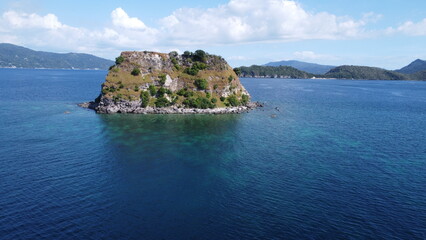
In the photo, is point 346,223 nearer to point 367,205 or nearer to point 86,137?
point 367,205

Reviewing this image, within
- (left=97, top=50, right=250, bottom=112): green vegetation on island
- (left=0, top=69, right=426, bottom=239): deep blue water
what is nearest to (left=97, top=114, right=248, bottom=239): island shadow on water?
(left=0, top=69, right=426, bottom=239): deep blue water

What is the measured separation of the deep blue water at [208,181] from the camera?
42469 millimetres

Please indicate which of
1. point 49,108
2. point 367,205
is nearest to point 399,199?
point 367,205

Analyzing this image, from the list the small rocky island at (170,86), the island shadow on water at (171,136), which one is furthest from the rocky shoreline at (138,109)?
the island shadow on water at (171,136)

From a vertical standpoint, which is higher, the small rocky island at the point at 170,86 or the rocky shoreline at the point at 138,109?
the small rocky island at the point at 170,86

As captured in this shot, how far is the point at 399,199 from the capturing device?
2052 inches

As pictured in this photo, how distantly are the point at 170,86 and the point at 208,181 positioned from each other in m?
88.9

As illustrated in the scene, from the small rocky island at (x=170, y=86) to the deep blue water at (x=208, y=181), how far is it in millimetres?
23924

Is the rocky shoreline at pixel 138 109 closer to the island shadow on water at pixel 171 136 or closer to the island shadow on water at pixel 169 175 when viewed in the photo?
the island shadow on water at pixel 171 136

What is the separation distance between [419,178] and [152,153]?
2527 inches

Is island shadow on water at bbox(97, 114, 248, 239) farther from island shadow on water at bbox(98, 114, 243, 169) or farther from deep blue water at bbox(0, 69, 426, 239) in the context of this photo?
deep blue water at bbox(0, 69, 426, 239)

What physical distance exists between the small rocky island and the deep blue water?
23.9 meters

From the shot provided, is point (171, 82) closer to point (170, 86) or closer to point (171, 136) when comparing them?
point (170, 86)

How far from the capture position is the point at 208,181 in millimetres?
58938
